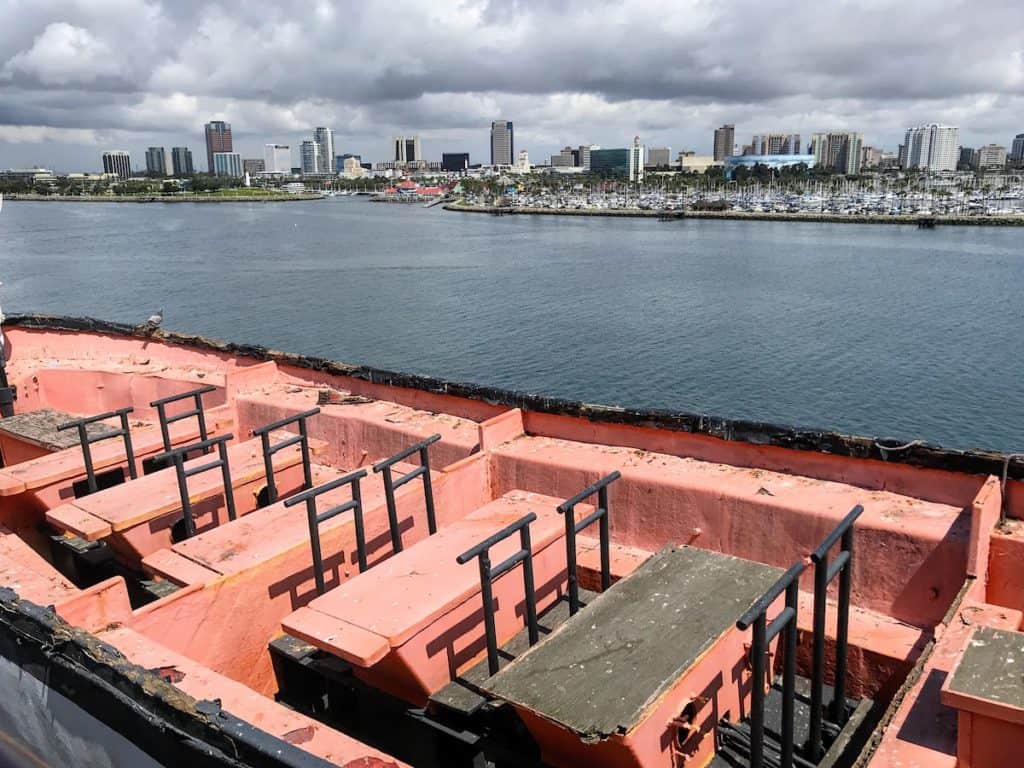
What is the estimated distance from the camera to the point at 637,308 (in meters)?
49.1

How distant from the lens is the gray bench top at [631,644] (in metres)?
3.67

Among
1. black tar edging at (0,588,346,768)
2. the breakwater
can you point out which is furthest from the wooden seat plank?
the breakwater

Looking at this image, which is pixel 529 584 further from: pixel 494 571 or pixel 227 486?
pixel 227 486

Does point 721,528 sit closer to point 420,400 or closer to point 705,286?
point 420,400

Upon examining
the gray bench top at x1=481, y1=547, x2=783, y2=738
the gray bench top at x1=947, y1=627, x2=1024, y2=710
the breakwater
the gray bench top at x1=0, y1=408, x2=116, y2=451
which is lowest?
the breakwater

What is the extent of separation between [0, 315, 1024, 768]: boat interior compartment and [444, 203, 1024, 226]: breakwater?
115564 mm

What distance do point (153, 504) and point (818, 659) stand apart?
5.02 metres

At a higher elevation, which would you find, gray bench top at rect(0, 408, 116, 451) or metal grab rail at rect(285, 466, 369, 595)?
metal grab rail at rect(285, 466, 369, 595)

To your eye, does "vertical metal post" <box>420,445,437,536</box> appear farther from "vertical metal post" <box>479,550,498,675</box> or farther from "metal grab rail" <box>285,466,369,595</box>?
"vertical metal post" <box>479,550,498,675</box>

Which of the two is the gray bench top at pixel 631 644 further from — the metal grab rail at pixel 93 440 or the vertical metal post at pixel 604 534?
the metal grab rail at pixel 93 440

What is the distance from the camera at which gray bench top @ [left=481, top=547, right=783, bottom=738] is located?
3666 mm

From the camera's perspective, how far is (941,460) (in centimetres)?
573

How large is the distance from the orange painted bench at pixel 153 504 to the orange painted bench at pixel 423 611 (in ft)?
7.46

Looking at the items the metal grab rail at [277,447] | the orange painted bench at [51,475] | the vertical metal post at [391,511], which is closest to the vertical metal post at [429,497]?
the vertical metal post at [391,511]
